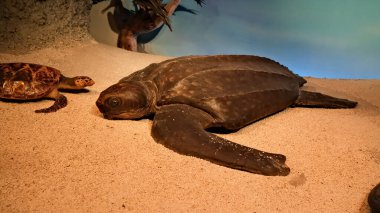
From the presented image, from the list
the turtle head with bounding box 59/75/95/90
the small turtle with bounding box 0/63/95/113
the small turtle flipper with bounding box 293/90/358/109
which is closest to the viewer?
the small turtle with bounding box 0/63/95/113

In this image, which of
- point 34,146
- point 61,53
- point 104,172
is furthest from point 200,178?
point 61,53

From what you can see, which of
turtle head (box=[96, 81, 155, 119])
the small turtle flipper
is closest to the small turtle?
turtle head (box=[96, 81, 155, 119])

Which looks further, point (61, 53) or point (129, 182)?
point (61, 53)

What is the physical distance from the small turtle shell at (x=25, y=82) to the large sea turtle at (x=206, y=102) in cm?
60

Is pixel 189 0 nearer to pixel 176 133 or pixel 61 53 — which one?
pixel 61 53

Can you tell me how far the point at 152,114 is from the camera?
218 centimetres

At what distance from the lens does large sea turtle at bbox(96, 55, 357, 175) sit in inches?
60.1

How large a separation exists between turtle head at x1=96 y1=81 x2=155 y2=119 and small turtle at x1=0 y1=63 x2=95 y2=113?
17.2 inches

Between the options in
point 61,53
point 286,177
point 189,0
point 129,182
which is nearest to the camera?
point 129,182

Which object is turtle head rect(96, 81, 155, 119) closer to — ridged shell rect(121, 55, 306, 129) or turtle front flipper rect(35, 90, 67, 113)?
ridged shell rect(121, 55, 306, 129)

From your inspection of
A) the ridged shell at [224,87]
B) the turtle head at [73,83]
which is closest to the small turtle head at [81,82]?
the turtle head at [73,83]

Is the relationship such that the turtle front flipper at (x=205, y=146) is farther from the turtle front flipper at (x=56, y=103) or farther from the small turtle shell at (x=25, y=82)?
the small turtle shell at (x=25, y=82)

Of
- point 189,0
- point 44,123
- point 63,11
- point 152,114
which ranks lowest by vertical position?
point 44,123

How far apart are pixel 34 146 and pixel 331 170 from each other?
1714 millimetres
